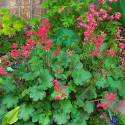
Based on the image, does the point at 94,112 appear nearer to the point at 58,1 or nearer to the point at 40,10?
the point at 58,1

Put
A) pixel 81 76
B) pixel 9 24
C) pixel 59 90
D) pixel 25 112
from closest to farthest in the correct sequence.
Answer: pixel 59 90 → pixel 25 112 → pixel 81 76 → pixel 9 24

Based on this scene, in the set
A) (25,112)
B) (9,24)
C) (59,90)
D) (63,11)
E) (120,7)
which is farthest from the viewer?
(9,24)

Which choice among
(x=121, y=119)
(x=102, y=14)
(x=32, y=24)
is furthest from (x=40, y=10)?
(x=121, y=119)

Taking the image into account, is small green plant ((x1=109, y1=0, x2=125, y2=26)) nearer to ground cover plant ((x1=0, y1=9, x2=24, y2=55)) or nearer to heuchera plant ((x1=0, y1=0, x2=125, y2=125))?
heuchera plant ((x1=0, y1=0, x2=125, y2=125))

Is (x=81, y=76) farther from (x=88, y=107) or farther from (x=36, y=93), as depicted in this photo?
(x=36, y=93)

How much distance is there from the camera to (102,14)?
520 centimetres

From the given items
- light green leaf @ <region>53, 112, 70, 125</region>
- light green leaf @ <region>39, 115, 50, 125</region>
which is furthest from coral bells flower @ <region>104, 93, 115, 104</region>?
light green leaf @ <region>39, 115, 50, 125</region>

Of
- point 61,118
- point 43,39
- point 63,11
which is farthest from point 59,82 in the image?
point 63,11

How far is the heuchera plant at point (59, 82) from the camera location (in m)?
4.20

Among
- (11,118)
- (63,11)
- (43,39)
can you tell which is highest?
(63,11)

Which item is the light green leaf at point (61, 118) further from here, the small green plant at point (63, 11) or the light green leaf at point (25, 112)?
the small green plant at point (63, 11)

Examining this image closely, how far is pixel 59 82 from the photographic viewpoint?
167 inches

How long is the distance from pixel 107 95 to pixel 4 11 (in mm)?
1862

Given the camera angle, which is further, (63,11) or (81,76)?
(63,11)
